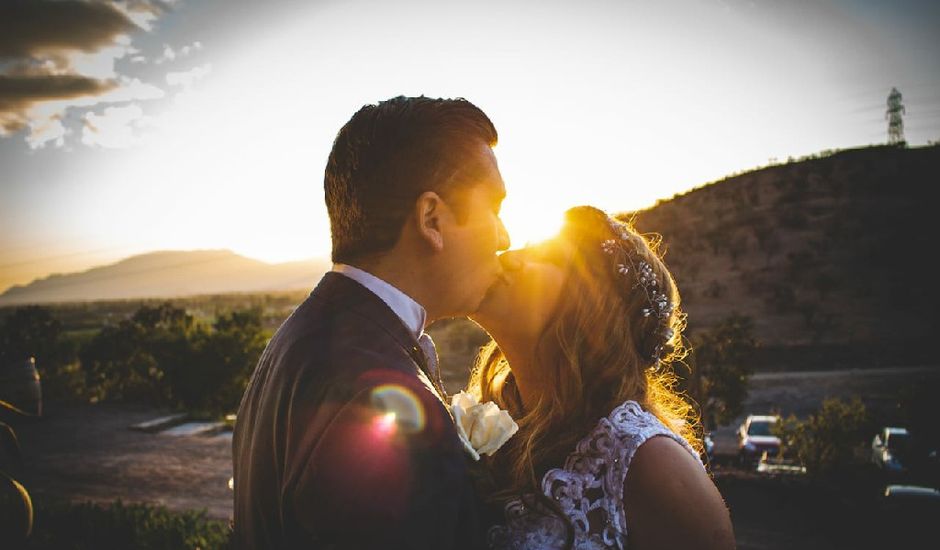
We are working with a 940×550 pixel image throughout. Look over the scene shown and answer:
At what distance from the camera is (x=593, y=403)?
3168 millimetres

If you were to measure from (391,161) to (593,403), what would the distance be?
184cm

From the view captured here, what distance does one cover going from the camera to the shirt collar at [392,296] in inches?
72.6

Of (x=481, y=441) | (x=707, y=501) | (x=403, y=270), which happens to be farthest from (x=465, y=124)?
(x=707, y=501)

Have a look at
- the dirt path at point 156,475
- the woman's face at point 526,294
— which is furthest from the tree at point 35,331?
Answer: the woman's face at point 526,294

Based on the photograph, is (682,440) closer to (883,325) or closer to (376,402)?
(376,402)

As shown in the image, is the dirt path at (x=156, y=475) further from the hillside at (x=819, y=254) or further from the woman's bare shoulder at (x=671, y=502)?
the hillside at (x=819, y=254)

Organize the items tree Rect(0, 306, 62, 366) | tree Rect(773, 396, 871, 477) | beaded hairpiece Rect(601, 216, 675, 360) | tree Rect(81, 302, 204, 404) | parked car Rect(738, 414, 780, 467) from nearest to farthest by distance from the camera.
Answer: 1. beaded hairpiece Rect(601, 216, 675, 360)
2. tree Rect(773, 396, 871, 477)
3. parked car Rect(738, 414, 780, 467)
4. tree Rect(0, 306, 62, 366)
5. tree Rect(81, 302, 204, 404)

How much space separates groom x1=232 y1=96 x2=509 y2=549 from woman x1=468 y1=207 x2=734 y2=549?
1052 millimetres

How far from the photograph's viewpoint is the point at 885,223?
6656 centimetres

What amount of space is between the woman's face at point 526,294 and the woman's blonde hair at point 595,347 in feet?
0.18

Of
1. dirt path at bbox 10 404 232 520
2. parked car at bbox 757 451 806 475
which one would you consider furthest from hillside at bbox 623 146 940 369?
dirt path at bbox 10 404 232 520

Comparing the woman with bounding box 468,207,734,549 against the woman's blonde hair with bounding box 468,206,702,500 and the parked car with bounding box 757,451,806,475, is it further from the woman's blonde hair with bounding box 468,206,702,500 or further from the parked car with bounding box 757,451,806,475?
the parked car with bounding box 757,451,806,475

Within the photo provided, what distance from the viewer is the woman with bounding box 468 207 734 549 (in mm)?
2512

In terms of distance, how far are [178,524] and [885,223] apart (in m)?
76.3
